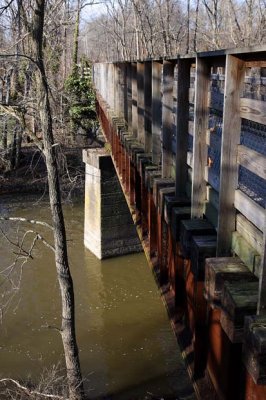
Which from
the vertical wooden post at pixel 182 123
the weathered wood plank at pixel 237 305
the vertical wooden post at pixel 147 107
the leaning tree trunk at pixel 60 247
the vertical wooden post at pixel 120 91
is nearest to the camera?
the weathered wood plank at pixel 237 305

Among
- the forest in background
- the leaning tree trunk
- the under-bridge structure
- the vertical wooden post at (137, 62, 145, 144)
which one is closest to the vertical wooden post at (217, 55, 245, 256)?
the under-bridge structure

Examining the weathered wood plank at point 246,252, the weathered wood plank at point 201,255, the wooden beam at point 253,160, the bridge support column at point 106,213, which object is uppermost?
the wooden beam at point 253,160

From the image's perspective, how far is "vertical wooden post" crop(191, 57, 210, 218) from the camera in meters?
3.85

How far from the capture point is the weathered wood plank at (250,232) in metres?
2.92

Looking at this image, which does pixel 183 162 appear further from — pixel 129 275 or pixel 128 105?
pixel 129 275

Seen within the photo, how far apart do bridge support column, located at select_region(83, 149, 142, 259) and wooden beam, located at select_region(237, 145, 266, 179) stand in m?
15.0

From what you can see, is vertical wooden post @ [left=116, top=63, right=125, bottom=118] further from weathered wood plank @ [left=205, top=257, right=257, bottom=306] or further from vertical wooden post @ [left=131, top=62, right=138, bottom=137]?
weathered wood plank @ [left=205, top=257, right=257, bottom=306]

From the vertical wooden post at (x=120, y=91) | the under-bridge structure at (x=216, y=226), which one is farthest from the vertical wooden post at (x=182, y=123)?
the vertical wooden post at (x=120, y=91)

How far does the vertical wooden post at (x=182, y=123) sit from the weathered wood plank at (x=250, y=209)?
1.81 metres

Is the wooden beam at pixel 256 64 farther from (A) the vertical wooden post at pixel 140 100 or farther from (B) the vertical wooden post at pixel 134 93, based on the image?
(B) the vertical wooden post at pixel 134 93

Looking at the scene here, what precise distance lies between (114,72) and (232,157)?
11.7m

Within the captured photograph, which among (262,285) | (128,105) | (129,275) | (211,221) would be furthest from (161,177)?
(129,275)

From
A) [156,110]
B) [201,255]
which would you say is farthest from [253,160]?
[156,110]

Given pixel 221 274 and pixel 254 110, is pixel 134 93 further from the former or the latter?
pixel 221 274
